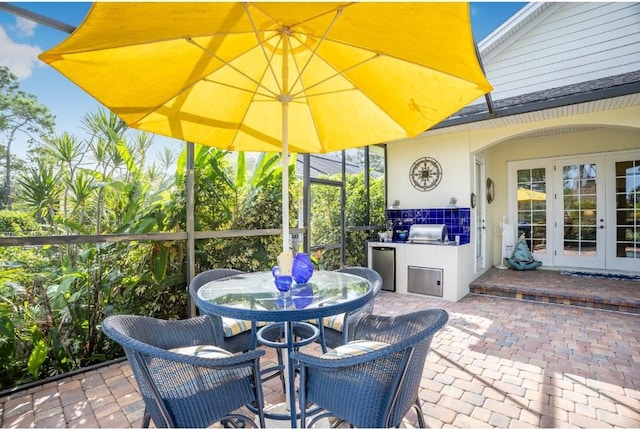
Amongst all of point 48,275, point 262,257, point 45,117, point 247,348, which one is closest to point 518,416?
point 247,348

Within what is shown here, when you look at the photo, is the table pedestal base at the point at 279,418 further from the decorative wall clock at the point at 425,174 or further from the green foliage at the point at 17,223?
the decorative wall clock at the point at 425,174

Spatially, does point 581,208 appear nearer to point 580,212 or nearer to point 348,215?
point 580,212

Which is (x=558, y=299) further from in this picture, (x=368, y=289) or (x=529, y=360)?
(x=368, y=289)

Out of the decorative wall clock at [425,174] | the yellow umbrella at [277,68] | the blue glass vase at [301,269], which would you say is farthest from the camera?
the decorative wall clock at [425,174]

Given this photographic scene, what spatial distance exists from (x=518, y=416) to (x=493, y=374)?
63cm

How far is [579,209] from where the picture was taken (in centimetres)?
701

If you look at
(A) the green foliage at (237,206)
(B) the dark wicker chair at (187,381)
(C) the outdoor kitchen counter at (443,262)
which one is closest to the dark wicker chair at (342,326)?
(B) the dark wicker chair at (187,381)

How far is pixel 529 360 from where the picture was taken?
317 cm

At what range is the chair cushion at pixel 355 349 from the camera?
6.21 feet

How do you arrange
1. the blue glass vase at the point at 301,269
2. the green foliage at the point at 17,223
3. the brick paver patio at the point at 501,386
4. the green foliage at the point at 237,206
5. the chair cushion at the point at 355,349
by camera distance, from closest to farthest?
the chair cushion at the point at 355,349
the blue glass vase at the point at 301,269
the brick paver patio at the point at 501,386
the green foliage at the point at 17,223
the green foliage at the point at 237,206

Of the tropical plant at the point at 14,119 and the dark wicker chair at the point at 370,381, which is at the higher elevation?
the tropical plant at the point at 14,119

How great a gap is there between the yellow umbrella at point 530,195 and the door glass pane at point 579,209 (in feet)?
1.35

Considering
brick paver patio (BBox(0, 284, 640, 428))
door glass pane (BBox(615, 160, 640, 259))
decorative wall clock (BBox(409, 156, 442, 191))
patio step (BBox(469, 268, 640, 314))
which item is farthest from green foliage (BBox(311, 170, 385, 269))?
door glass pane (BBox(615, 160, 640, 259))

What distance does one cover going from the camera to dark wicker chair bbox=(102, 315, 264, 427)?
1.42 metres
